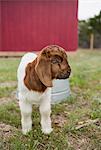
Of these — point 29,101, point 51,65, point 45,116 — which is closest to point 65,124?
point 45,116

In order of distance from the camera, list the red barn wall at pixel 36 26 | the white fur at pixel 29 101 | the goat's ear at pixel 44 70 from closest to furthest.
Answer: the goat's ear at pixel 44 70
the white fur at pixel 29 101
the red barn wall at pixel 36 26

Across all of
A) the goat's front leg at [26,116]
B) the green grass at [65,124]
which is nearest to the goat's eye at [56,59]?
the goat's front leg at [26,116]

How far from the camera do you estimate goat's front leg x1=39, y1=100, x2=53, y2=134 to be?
202 centimetres

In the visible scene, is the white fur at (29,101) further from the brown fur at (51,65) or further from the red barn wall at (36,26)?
the red barn wall at (36,26)

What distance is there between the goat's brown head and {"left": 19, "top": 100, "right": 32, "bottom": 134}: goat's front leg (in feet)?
0.94

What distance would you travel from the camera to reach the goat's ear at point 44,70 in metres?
1.77

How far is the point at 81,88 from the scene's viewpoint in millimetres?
3551

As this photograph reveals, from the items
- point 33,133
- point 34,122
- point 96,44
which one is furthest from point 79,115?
point 96,44

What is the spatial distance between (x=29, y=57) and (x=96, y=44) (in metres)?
7.31

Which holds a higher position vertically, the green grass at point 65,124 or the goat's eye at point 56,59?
the goat's eye at point 56,59

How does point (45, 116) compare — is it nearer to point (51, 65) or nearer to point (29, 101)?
point (29, 101)

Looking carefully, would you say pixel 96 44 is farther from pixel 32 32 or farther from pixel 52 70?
pixel 52 70

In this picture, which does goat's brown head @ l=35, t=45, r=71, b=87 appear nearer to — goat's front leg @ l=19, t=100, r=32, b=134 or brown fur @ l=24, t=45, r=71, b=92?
brown fur @ l=24, t=45, r=71, b=92

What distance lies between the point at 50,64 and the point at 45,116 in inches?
A: 16.6
